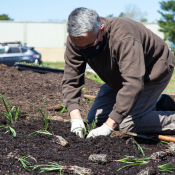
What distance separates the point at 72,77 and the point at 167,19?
30.4m

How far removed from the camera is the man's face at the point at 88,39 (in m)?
2.24

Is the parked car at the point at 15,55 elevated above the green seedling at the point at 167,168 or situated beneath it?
situated beneath

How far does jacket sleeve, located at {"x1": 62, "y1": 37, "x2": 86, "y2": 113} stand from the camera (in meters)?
2.86

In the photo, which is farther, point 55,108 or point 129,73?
point 55,108

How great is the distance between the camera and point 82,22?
2.15 meters

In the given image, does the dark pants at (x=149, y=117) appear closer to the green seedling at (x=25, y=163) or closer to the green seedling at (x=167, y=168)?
the green seedling at (x=167, y=168)

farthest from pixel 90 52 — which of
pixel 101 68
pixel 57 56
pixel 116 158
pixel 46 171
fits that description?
pixel 57 56

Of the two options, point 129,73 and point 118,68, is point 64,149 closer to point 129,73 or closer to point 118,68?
point 129,73

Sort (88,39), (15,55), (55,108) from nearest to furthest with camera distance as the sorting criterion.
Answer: (88,39) → (55,108) → (15,55)

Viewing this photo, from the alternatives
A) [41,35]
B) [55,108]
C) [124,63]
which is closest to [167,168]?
[124,63]

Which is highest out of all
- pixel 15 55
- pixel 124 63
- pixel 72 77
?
pixel 124 63

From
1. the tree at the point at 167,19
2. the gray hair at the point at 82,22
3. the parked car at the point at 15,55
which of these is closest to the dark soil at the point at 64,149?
the gray hair at the point at 82,22

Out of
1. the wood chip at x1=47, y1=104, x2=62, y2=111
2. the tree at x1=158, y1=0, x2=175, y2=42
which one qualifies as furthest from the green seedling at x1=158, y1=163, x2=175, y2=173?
the tree at x1=158, y1=0, x2=175, y2=42

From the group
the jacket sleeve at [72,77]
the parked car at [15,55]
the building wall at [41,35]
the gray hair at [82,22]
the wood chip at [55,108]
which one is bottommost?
the building wall at [41,35]
